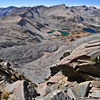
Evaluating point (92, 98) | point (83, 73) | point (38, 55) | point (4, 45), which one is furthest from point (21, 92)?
point (4, 45)

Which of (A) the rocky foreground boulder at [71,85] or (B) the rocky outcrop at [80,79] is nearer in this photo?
(B) the rocky outcrop at [80,79]

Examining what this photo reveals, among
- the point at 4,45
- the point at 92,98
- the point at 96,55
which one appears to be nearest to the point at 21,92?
the point at 92,98

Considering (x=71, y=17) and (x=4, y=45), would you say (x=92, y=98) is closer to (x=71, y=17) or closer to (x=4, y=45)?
(x=4, y=45)

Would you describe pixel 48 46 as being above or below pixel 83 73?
below

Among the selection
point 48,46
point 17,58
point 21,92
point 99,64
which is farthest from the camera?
point 48,46

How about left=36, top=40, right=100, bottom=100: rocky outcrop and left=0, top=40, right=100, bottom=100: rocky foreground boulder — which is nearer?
left=36, top=40, right=100, bottom=100: rocky outcrop

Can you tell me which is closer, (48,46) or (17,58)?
(17,58)

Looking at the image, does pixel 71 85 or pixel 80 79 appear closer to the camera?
pixel 71 85

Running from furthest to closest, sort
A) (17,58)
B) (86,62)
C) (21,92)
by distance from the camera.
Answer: (17,58) < (86,62) < (21,92)

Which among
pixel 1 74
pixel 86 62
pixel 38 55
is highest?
pixel 86 62
